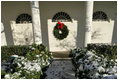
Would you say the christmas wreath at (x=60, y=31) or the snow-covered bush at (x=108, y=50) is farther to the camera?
the christmas wreath at (x=60, y=31)

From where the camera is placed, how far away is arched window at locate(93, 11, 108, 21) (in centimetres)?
769

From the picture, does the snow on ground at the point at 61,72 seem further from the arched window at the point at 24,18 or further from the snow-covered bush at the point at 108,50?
the arched window at the point at 24,18

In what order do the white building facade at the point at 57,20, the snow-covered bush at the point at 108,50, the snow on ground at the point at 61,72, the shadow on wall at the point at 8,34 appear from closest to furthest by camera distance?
the snow on ground at the point at 61,72 → the snow-covered bush at the point at 108,50 → the white building facade at the point at 57,20 → the shadow on wall at the point at 8,34

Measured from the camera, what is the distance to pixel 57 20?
766cm

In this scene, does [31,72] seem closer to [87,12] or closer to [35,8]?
[35,8]

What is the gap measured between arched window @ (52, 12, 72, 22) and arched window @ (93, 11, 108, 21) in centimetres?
205

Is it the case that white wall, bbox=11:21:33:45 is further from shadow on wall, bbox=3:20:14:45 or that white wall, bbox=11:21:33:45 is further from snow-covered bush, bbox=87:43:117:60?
snow-covered bush, bbox=87:43:117:60

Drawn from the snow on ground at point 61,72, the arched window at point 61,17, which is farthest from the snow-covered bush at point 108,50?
the arched window at point 61,17

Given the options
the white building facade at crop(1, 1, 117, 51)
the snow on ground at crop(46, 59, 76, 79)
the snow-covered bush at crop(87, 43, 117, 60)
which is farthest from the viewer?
the white building facade at crop(1, 1, 117, 51)

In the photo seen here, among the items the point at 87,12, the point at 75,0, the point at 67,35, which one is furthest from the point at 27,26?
the point at 87,12

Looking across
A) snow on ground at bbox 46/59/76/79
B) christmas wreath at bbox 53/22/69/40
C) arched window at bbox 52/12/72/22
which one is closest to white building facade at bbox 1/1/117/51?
arched window at bbox 52/12/72/22

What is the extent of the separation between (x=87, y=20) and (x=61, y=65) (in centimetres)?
337

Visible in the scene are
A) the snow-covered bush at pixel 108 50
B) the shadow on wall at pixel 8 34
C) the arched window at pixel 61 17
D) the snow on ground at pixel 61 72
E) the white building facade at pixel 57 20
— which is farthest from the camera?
the shadow on wall at pixel 8 34

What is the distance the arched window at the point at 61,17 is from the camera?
7.59m
